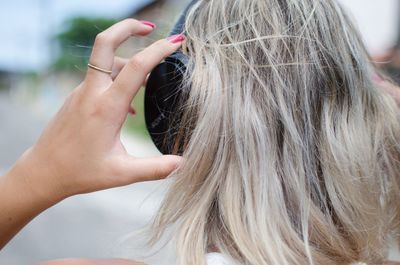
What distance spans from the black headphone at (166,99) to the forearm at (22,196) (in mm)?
273

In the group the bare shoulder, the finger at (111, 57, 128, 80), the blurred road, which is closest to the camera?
the bare shoulder

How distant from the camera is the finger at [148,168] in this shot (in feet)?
3.97

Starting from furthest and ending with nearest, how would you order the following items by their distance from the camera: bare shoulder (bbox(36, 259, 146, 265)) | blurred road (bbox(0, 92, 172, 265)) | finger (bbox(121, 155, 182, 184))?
blurred road (bbox(0, 92, 172, 265)), finger (bbox(121, 155, 182, 184)), bare shoulder (bbox(36, 259, 146, 265))

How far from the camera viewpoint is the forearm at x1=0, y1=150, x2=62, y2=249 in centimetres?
128

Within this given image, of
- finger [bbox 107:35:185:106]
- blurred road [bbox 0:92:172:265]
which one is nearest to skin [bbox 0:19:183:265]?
finger [bbox 107:35:185:106]

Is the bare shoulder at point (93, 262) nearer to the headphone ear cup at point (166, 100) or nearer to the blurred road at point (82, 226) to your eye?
the headphone ear cup at point (166, 100)

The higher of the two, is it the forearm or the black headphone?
the black headphone

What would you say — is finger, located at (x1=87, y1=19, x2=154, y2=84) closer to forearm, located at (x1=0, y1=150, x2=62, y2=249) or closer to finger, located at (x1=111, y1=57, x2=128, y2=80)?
finger, located at (x1=111, y1=57, x2=128, y2=80)

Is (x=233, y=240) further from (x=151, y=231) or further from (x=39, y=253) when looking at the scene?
(x=39, y=253)

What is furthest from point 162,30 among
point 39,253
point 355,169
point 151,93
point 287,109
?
point 39,253

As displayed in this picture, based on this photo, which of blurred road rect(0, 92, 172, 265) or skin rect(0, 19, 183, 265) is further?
blurred road rect(0, 92, 172, 265)

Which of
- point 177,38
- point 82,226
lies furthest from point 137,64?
point 82,226

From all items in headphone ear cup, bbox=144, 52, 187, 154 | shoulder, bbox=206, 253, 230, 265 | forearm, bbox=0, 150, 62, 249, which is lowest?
shoulder, bbox=206, 253, 230, 265

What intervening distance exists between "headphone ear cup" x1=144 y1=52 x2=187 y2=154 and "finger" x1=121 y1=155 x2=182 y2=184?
118 mm
